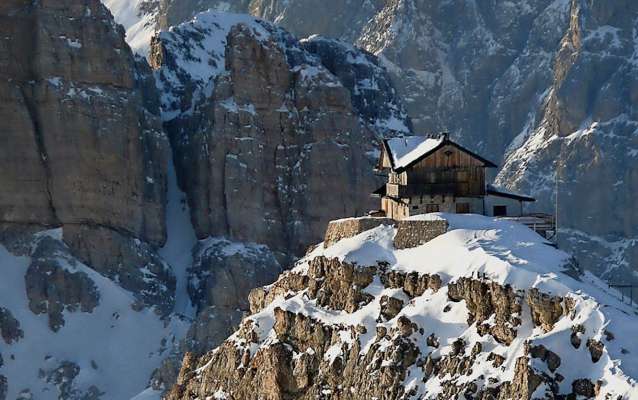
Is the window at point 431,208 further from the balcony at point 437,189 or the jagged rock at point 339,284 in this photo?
the jagged rock at point 339,284

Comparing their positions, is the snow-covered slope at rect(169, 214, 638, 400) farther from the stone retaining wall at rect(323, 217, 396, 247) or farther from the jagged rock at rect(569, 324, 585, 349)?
the stone retaining wall at rect(323, 217, 396, 247)

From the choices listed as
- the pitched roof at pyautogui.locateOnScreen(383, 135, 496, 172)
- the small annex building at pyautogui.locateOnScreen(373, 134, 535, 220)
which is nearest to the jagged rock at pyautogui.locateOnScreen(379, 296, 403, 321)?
the small annex building at pyautogui.locateOnScreen(373, 134, 535, 220)

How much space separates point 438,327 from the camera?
106 meters

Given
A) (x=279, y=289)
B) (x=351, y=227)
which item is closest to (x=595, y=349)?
(x=351, y=227)

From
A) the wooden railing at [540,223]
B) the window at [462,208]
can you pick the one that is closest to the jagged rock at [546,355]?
the wooden railing at [540,223]

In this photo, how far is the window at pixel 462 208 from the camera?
129m

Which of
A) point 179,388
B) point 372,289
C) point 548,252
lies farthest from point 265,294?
point 548,252

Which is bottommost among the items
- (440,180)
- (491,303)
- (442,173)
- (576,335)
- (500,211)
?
(576,335)

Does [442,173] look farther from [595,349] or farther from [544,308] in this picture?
[595,349]

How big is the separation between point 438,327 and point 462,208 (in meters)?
23.7

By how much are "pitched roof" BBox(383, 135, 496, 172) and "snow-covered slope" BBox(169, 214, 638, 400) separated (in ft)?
26.9

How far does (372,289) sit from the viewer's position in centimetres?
11475

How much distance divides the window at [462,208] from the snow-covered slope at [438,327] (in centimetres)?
913

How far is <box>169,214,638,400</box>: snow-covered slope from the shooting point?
320 ft
